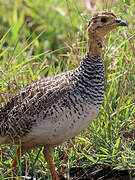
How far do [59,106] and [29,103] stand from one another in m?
0.32

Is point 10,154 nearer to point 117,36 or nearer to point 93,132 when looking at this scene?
point 93,132

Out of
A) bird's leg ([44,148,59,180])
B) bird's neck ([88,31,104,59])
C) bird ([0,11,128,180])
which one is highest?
bird's neck ([88,31,104,59])

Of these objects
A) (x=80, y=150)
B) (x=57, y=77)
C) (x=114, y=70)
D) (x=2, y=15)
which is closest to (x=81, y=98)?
(x=57, y=77)

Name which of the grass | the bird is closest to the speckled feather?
the bird

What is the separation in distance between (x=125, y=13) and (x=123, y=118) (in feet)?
3.64

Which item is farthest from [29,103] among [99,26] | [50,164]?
[99,26]

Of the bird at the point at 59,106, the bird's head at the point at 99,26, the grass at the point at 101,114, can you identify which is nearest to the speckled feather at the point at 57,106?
the bird at the point at 59,106

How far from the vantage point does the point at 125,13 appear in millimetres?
4461

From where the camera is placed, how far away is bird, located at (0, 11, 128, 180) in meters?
3.61

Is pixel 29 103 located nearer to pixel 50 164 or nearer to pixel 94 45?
pixel 50 164

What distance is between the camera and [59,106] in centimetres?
362

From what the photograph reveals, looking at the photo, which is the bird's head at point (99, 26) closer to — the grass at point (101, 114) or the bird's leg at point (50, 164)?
the grass at point (101, 114)

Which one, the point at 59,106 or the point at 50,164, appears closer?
the point at 59,106

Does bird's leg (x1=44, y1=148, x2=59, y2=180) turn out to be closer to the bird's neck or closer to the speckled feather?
the speckled feather
